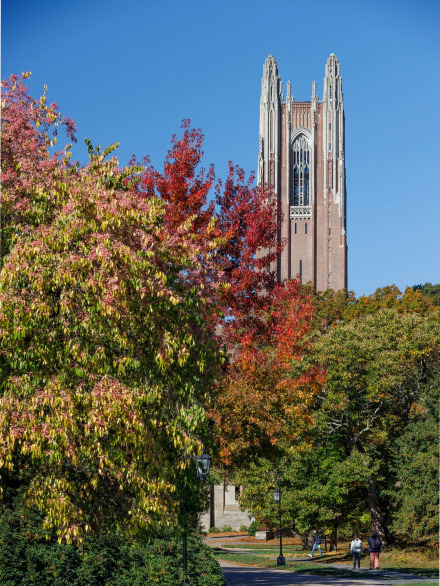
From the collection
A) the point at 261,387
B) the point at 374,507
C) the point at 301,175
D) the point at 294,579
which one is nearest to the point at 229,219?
the point at 261,387

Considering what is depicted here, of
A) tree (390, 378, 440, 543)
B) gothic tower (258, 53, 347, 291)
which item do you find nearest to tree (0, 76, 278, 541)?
tree (390, 378, 440, 543)

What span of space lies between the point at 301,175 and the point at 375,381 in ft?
266

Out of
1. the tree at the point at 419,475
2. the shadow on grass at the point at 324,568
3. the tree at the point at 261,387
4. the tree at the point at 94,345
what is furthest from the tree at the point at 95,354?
the tree at the point at 419,475

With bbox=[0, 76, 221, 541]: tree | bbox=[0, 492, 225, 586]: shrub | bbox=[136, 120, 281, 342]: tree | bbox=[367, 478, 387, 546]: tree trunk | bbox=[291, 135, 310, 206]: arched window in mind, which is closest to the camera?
bbox=[0, 76, 221, 541]: tree

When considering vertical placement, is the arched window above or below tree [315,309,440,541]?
above

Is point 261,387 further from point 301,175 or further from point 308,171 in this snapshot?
point 308,171

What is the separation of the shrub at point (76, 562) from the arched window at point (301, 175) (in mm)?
95127

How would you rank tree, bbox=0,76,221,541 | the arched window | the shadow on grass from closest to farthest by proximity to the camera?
tree, bbox=0,76,221,541 < the shadow on grass < the arched window

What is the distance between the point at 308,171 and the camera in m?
108

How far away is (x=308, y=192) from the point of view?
4222 inches

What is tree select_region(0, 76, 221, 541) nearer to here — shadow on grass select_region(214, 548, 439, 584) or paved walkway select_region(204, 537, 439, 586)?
paved walkway select_region(204, 537, 439, 586)

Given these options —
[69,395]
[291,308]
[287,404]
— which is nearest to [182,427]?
[69,395]

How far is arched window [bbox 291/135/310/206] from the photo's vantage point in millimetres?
107188

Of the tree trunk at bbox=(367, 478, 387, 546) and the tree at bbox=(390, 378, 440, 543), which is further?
the tree trunk at bbox=(367, 478, 387, 546)
